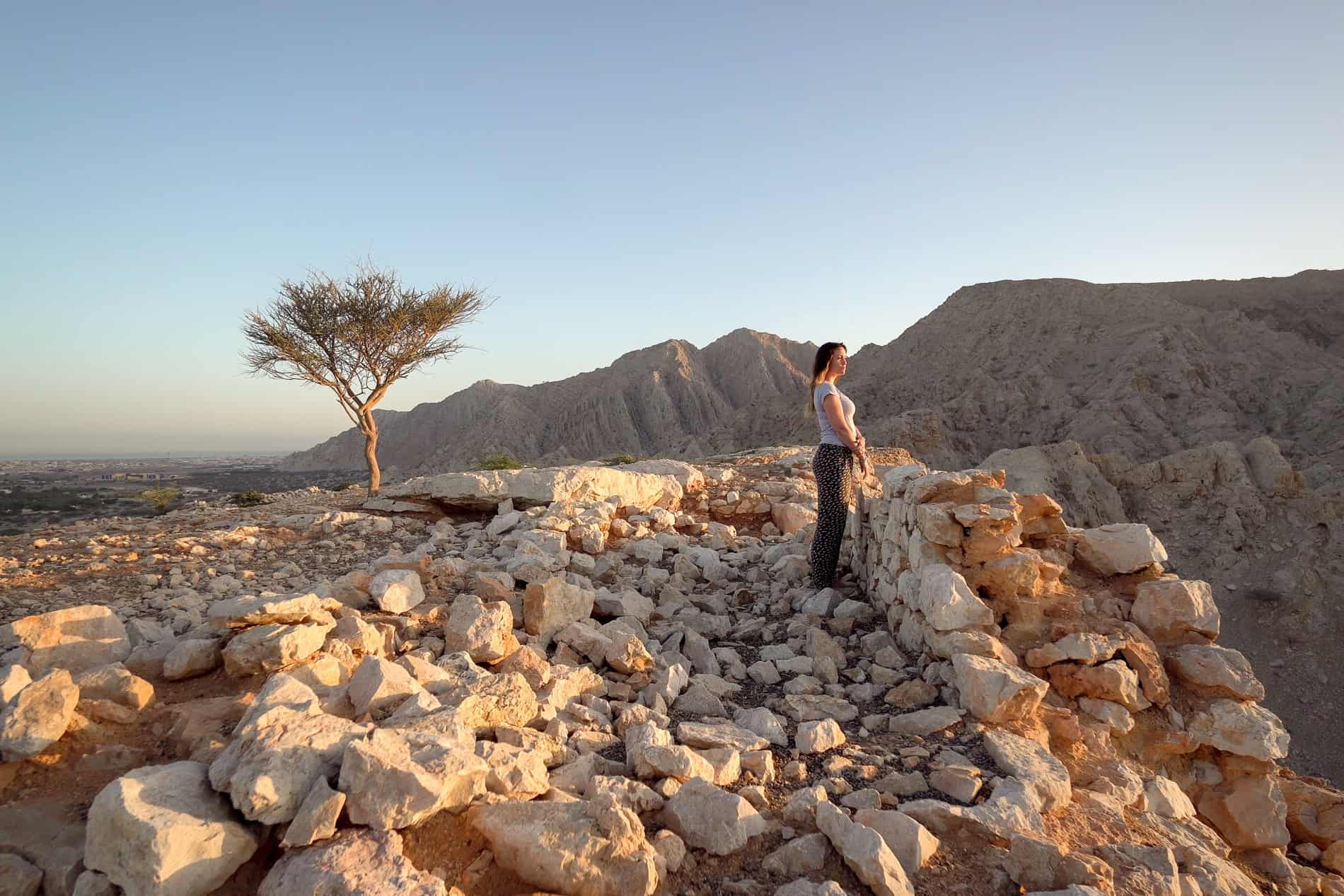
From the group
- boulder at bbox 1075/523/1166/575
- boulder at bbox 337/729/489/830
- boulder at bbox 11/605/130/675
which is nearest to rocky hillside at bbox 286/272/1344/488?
boulder at bbox 1075/523/1166/575

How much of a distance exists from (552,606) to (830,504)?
232 cm

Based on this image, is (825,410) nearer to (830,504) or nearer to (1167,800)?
(830,504)

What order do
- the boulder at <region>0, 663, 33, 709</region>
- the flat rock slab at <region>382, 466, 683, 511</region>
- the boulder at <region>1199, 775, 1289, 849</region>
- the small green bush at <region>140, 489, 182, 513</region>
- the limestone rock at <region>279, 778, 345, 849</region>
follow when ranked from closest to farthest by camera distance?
the limestone rock at <region>279, 778, 345, 849</region> → the boulder at <region>0, 663, 33, 709</region> → the boulder at <region>1199, 775, 1289, 849</region> → the flat rock slab at <region>382, 466, 683, 511</region> → the small green bush at <region>140, 489, 182, 513</region>

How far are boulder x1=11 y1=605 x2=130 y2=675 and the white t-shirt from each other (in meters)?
4.38

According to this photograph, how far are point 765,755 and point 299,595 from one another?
2542 mm

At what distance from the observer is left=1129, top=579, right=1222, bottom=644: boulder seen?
4137 millimetres

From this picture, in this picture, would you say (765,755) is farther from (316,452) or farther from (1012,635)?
(316,452)

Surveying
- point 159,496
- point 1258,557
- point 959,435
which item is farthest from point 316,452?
point 1258,557

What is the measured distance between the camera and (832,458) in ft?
17.3

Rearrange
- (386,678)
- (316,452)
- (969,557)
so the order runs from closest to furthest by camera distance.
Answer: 1. (386,678)
2. (969,557)
3. (316,452)

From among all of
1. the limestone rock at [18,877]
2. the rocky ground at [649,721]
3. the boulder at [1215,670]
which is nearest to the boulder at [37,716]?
the rocky ground at [649,721]

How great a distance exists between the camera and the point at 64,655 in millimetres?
3150

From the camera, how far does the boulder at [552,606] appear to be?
4355mm

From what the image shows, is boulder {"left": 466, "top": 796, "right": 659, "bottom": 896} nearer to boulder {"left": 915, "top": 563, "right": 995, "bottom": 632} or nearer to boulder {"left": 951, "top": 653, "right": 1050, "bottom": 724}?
boulder {"left": 951, "top": 653, "right": 1050, "bottom": 724}
